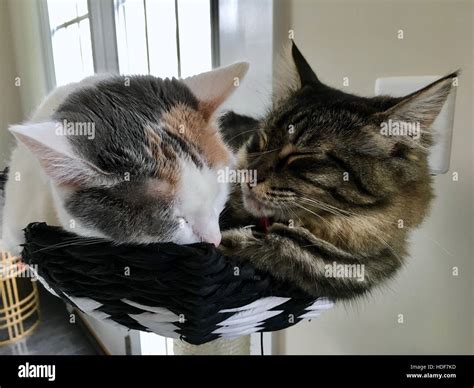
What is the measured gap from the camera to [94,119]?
1.28ft

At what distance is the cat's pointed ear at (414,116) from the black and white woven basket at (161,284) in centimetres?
20

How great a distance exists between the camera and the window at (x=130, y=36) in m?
0.58

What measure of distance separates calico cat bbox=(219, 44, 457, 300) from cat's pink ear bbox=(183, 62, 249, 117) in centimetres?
8

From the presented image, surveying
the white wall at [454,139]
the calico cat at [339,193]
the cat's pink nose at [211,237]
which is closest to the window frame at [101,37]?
the white wall at [454,139]

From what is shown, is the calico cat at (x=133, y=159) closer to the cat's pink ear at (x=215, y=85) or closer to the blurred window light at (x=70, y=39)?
the cat's pink ear at (x=215, y=85)

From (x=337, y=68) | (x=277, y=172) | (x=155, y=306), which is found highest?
(x=337, y=68)

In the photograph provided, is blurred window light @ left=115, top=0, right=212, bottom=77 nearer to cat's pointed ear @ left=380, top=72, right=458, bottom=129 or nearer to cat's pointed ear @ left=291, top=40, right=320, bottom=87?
cat's pointed ear @ left=291, top=40, right=320, bottom=87

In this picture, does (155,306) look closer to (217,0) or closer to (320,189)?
(320,189)

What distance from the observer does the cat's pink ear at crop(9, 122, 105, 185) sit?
0.32 metres

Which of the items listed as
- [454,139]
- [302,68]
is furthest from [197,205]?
[454,139]

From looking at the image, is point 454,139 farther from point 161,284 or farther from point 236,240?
point 161,284

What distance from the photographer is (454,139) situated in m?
0.52

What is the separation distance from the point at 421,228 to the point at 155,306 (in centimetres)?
38
